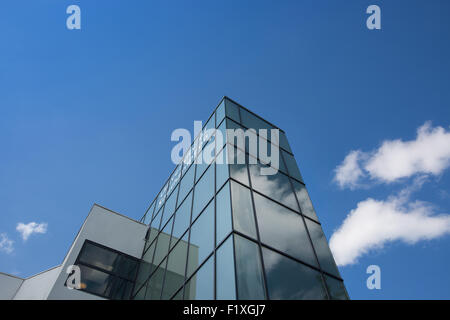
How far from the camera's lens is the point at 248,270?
6273 mm

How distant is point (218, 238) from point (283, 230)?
2.00 m

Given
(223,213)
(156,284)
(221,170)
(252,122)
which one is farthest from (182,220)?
(252,122)

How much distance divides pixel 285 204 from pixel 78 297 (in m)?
7.50

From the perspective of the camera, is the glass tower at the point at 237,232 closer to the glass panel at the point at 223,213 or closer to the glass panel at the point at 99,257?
the glass panel at the point at 223,213

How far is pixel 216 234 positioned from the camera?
7.51 m

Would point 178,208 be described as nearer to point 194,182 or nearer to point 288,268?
point 194,182

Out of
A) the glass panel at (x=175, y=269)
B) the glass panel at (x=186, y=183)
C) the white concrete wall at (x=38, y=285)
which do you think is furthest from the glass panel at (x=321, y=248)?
the white concrete wall at (x=38, y=285)

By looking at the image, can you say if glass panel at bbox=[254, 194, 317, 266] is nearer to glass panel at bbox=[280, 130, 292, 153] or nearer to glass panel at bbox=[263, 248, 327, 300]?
glass panel at bbox=[263, 248, 327, 300]

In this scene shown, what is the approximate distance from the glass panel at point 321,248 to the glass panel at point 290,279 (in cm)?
59

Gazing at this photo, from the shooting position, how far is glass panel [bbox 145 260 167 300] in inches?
363

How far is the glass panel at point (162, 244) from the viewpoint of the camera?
10.5m

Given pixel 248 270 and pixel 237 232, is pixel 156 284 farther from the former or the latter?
pixel 248 270

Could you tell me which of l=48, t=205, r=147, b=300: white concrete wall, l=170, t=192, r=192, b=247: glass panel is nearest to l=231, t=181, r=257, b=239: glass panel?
l=170, t=192, r=192, b=247: glass panel
